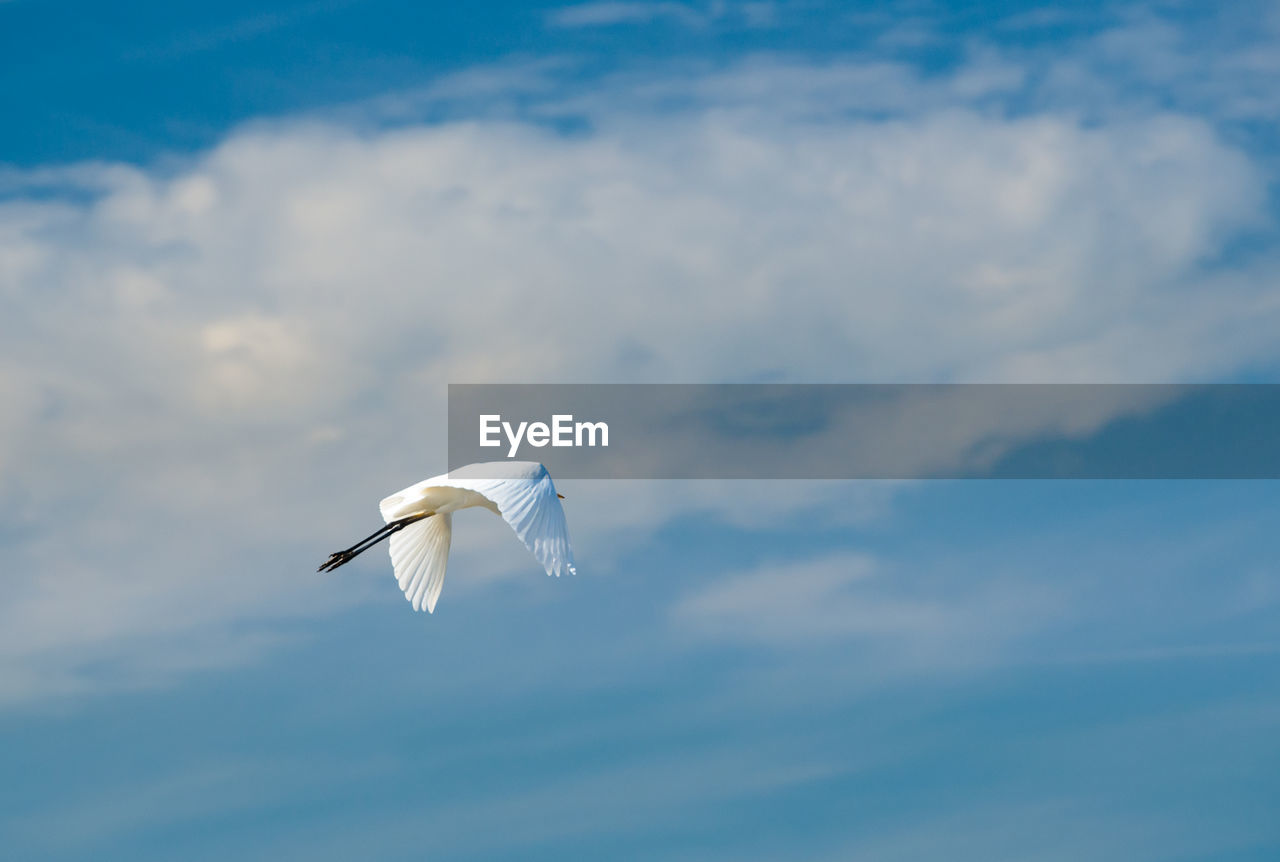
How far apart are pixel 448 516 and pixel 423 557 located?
1.44 metres

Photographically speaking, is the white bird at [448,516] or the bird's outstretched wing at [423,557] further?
the bird's outstretched wing at [423,557]

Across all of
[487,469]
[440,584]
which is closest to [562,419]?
[487,469]

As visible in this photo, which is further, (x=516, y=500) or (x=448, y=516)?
(x=448, y=516)

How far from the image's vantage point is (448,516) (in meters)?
46.4

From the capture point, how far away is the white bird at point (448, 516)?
36.6 meters

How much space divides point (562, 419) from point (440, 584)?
6350 millimetres

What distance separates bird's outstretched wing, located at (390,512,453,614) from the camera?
45531 mm

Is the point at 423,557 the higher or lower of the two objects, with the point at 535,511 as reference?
higher

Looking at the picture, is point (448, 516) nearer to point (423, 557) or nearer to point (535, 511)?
point (423, 557)

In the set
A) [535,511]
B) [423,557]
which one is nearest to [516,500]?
[535,511]

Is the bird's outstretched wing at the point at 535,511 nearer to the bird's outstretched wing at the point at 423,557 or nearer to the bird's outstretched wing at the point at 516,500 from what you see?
the bird's outstretched wing at the point at 516,500

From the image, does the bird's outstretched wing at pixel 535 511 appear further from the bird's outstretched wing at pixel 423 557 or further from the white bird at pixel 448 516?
the bird's outstretched wing at pixel 423 557

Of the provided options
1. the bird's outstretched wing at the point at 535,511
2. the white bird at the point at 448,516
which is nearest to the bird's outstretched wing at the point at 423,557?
the white bird at the point at 448,516

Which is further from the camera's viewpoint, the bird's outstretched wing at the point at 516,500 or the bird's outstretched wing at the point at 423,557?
the bird's outstretched wing at the point at 423,557
